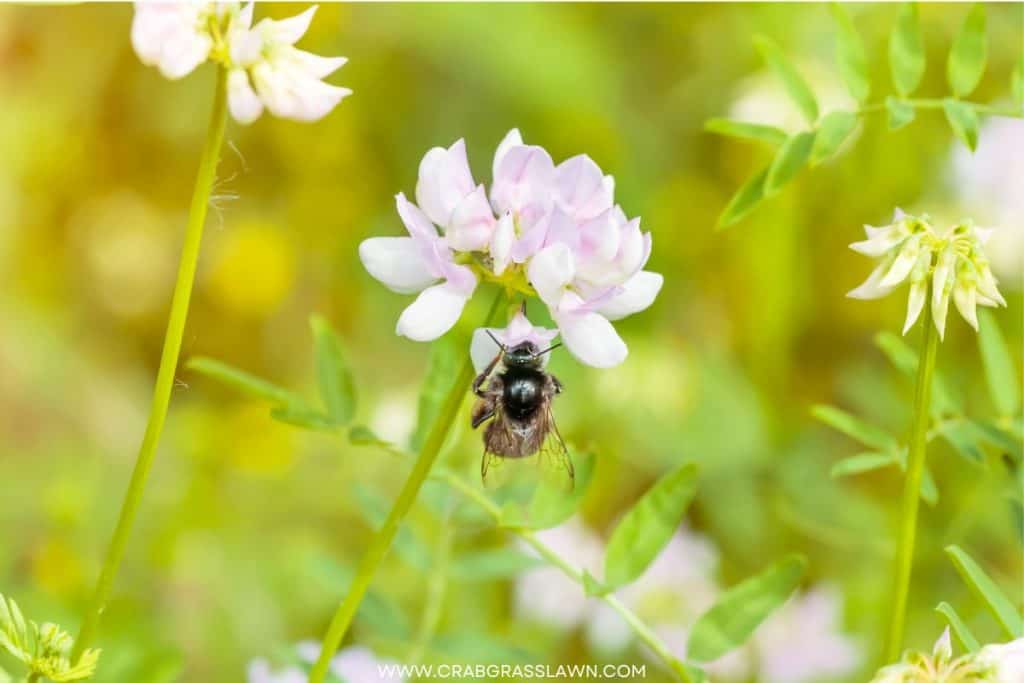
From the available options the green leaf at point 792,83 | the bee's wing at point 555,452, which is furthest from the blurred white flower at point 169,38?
the green leaf at point 792,83

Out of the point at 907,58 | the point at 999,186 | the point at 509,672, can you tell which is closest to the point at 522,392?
the point at 907,58

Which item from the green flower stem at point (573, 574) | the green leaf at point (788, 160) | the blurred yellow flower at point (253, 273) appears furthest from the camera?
the blurred yellow flower at point (253, 273)

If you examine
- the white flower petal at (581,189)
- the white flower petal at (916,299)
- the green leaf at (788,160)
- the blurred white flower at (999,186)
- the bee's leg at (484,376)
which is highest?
the blurred white flower at (999,186)

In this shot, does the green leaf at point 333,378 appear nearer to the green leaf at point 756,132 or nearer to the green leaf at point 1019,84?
the green leaf at point 756,132

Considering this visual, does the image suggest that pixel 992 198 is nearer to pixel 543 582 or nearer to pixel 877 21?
pixel 877 21

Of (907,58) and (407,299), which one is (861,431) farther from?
(407,299)

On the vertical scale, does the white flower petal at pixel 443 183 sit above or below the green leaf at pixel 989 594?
above

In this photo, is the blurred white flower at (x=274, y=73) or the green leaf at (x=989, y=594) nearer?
A: the blurred white flower at (x=274, y=73)
